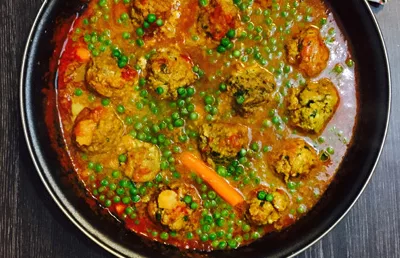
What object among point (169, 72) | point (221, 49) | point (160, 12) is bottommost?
point (221, 49)

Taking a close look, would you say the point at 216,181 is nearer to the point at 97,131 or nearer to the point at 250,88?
the point at 250,88

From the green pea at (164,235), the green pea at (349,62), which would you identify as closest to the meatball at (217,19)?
the green pea at (349,62)

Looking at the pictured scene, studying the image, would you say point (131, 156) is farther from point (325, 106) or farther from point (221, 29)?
point (325, 106)

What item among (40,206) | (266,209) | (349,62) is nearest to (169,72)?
(266,209)

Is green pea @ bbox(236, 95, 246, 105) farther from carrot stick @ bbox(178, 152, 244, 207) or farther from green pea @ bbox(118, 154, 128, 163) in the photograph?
green pea @ bbox(118, 154, 128, 163)

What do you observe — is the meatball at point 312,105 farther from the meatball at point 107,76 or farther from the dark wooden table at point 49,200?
the meatball at point 107,76

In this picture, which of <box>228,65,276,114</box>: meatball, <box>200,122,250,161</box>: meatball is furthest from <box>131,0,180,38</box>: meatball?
<box>200,122,250,161</box>: meatball
